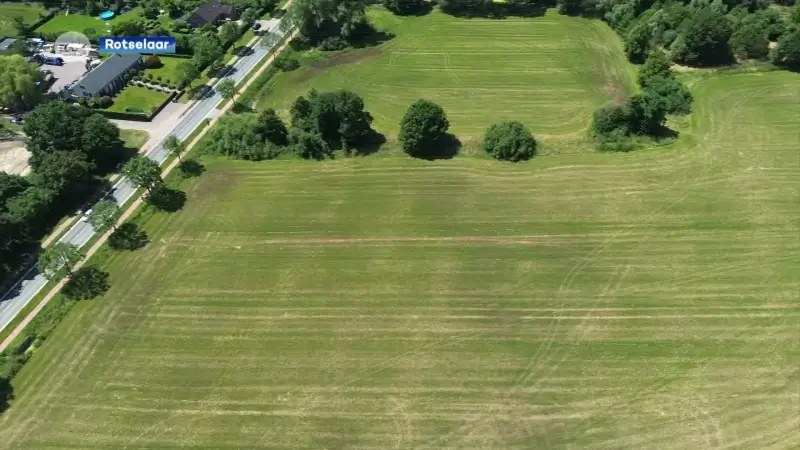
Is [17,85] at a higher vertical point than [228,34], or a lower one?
lower

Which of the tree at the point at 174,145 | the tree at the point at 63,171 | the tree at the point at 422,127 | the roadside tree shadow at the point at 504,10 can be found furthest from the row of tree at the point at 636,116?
the tree at the point at 63,171

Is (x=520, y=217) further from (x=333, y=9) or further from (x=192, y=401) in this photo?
(x=333, y=9)

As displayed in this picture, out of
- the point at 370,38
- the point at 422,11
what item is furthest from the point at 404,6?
the point at 370,38

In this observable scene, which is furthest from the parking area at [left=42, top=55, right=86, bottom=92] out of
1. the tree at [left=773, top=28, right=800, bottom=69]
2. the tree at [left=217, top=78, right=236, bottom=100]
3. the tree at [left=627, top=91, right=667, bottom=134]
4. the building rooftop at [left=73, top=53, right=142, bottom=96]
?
the tree at [left=773, top=28, right=800, bottom=69]

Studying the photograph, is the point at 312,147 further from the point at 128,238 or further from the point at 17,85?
the point at 17,85

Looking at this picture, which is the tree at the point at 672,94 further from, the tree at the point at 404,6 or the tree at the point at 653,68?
the tree at the point at 404,6

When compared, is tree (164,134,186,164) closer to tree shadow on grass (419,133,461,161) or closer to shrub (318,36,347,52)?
shrub (318,36,347,52)
